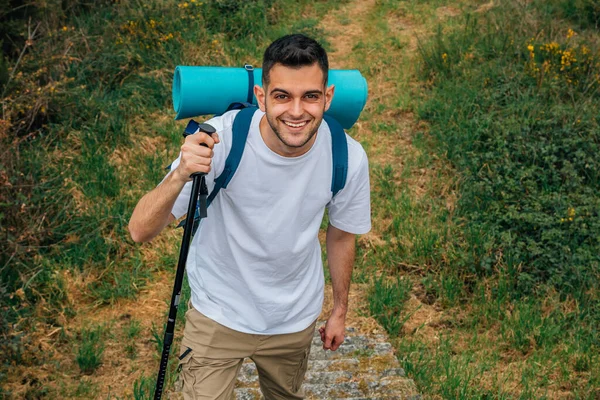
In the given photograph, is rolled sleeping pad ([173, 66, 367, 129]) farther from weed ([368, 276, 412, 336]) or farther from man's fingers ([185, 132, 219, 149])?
weed ([368, 276, 412, 336])

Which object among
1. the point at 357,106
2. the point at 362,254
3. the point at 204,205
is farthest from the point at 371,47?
the point at 204,205

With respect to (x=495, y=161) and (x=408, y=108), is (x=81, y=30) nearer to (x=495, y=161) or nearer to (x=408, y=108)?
(x=408, y=108)

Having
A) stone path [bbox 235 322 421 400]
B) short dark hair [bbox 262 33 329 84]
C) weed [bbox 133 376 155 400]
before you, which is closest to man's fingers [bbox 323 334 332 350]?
stone path [bbox 235 322 421 400]

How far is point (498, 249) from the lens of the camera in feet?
18.8

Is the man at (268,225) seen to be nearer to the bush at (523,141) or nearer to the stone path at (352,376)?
the stone path at (352,376)

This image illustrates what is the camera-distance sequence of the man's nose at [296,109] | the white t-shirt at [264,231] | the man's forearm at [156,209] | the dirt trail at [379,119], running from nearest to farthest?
the man's forearm at [156,209]
the man's nose at [296,109]
the white t-shirt at [264,231]
the dirt trail at [379,119]

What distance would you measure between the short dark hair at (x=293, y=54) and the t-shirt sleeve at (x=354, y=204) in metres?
0.50

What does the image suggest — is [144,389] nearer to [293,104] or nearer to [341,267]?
[341,267]

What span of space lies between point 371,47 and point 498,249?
4078 mm

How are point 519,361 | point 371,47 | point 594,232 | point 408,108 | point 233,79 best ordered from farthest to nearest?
point 371,47, point 408,108, point 594,232, point 519,361, point 233,79

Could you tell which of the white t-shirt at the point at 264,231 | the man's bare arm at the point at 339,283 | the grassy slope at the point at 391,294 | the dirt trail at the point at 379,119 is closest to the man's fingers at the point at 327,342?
the man's bare arm at the point at 339,283

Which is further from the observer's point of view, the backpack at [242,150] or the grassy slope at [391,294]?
the grassy slope at [391,294]

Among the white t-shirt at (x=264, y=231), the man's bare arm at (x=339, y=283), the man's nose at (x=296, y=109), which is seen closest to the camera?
the man's nose at (x=296, y=109)

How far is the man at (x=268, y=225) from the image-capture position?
268cm
